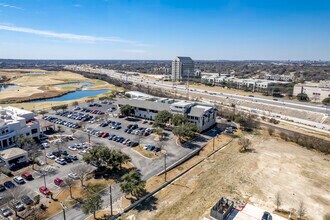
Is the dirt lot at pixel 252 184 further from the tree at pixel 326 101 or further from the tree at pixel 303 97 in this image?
the tree at pixel 303 97

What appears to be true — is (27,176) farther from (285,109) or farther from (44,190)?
(285,109)

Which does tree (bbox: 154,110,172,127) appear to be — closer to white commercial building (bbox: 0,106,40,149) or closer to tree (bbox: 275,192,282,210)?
white commercial building (bbox: 0,106,40,149)

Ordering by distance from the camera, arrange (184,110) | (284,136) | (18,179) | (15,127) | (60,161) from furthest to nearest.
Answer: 1. (184,110)
2. (284,136)
3. (15,127)
4. (60,161)
5. (18,179)

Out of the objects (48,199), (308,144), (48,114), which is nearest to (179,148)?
(48,199)

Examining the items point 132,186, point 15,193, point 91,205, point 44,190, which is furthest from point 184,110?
point 15,193

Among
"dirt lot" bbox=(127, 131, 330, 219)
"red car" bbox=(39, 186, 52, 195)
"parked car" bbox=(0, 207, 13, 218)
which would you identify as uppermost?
"red car" bbox=(39, 186, 52, 195)

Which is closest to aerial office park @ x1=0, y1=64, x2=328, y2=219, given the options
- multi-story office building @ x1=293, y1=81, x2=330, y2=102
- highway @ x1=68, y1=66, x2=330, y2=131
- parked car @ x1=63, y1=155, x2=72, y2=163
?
parked car @ x1=63, y1=155, x2=72, y2=163

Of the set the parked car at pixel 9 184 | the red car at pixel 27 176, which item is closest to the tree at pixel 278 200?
the red car at pixel 27 176
